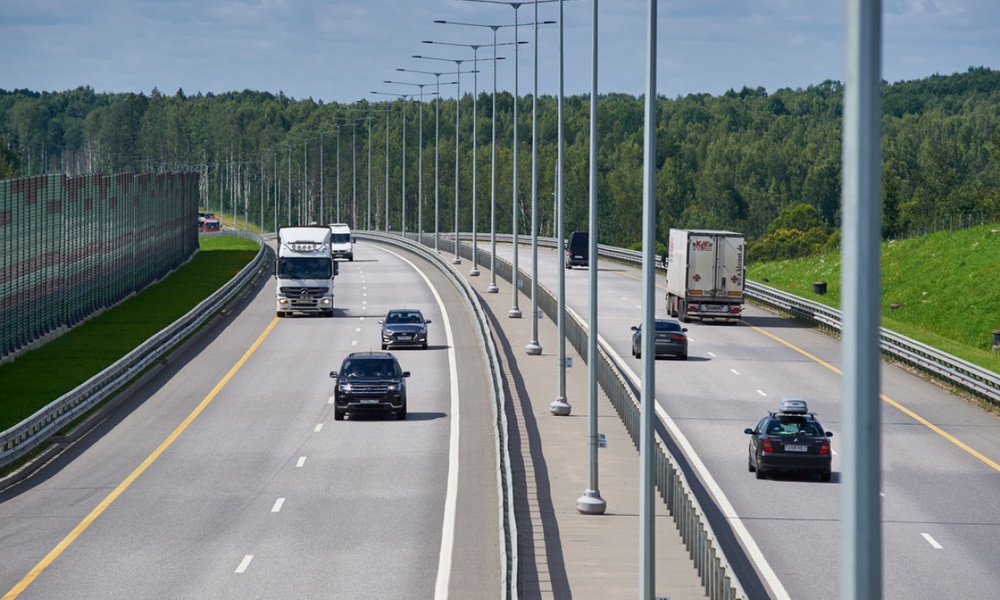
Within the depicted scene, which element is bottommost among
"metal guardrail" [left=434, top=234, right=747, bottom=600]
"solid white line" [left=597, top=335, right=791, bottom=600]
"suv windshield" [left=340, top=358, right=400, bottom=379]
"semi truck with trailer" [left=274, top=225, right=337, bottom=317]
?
"solid white line" [left=597, top=335, right=791, bottom=600]

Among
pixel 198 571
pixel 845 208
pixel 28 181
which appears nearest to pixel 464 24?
pixel 28 181

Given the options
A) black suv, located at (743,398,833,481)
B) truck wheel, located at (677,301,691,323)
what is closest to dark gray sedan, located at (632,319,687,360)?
truck wheel, located at (677,301,691,323)

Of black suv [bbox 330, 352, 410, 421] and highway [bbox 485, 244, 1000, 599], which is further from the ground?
black suv [bbox 330, 352, 410, 421]

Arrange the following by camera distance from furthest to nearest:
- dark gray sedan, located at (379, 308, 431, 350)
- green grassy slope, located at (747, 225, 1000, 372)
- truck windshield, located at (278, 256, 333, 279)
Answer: green grassy slope, located at (747, 225, 1000, 372) → truck windshield, located at (278, 256, 333, 279) → dark gray sedan, located at (379, 308, 431, 350)

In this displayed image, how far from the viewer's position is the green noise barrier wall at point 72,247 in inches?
2190

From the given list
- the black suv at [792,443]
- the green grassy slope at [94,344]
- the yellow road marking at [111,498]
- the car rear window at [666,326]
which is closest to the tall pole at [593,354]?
the black suv at [792,443]

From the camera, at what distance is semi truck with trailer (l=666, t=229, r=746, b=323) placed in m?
63.0

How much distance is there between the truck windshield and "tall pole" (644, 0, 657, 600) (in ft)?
156

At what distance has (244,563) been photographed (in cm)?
2445

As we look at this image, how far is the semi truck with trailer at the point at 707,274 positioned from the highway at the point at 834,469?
1848mm

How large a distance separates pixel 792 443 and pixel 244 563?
1269 centimetres

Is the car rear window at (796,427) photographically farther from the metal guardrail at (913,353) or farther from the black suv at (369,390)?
the black suv at (369,390)

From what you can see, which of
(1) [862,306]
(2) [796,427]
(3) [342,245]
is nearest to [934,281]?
(3) [342,245]

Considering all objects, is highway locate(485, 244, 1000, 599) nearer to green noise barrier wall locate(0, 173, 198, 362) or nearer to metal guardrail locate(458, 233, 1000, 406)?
metal guardrail locate(458, 233, 1000, 406)
